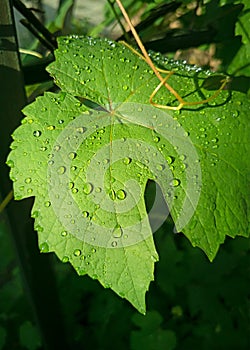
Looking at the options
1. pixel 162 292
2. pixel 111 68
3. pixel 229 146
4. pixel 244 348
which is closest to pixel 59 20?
pixel 111 68

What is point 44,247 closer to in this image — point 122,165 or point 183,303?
point 122,165

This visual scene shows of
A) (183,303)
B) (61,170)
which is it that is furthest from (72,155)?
(183,303)

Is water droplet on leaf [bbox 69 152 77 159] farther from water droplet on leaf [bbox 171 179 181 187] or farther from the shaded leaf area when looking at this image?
the shaded leaf area

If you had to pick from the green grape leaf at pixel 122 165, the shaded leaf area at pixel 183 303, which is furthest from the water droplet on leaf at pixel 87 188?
the shaded leaf area at pixel 183 303

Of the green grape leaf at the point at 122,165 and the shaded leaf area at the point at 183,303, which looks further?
the shaded leaf area at the point at 183,303

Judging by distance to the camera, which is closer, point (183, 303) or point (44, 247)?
point (44, 247)

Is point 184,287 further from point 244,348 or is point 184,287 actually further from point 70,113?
point 70,113

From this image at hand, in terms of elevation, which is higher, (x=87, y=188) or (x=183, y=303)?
(x=87, y=188)

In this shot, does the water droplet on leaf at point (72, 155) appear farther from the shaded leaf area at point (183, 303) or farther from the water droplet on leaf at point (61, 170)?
the shaded leaf area at point (183, 303)
